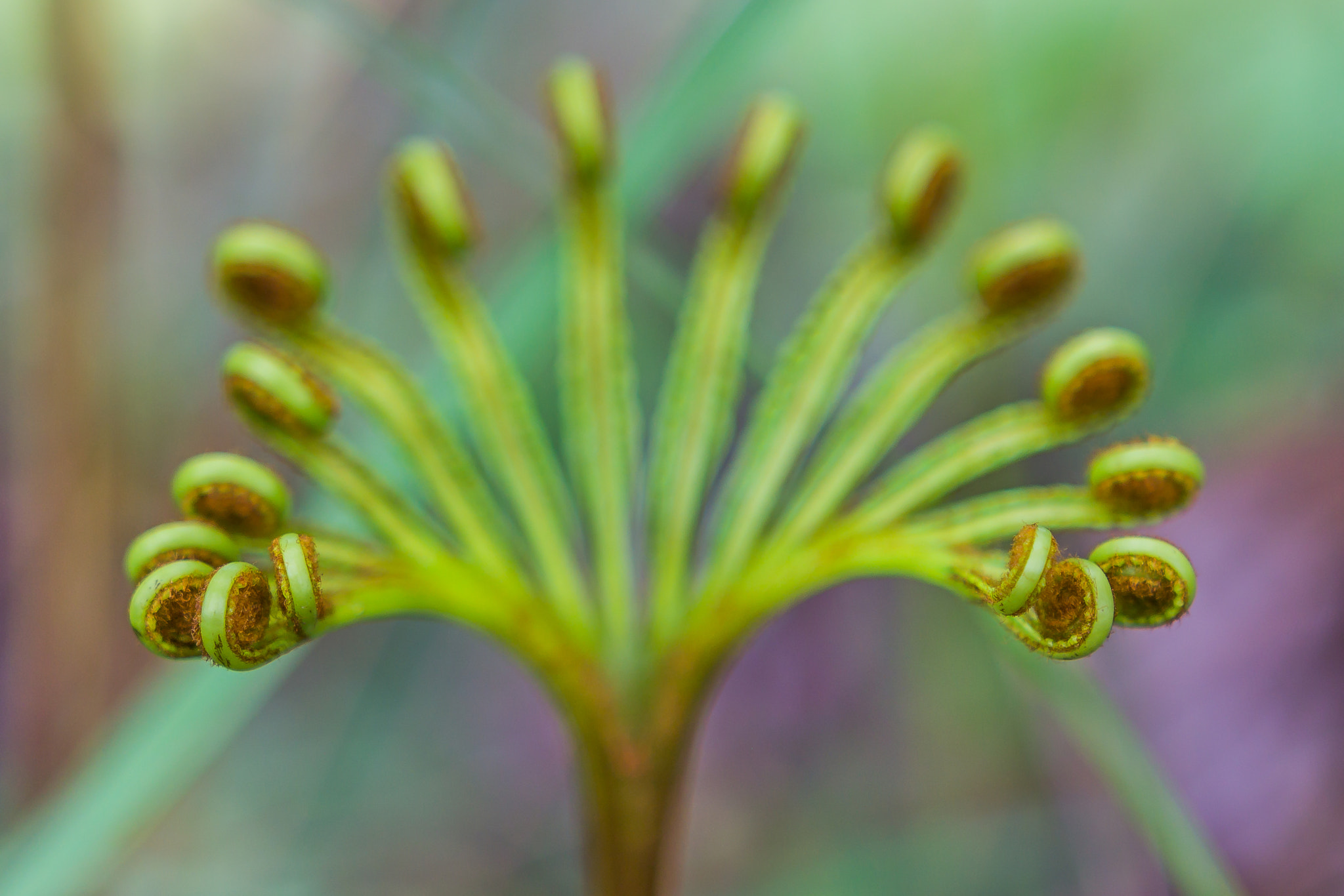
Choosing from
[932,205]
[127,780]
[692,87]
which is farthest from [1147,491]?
[127,780]

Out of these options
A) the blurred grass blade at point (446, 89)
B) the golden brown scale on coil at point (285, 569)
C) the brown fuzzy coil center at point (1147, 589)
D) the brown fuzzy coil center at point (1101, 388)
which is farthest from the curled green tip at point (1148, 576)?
the blurred grass blade at point (446, 89)

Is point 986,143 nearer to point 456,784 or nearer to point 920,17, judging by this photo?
point 920,17

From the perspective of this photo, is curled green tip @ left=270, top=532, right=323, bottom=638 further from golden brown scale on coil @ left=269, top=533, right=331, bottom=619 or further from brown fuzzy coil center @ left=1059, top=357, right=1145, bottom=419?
brown fuzzy coil center @ left=1059, top=357, right=1145, bottom=419

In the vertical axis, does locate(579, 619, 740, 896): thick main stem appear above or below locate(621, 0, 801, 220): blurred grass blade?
below

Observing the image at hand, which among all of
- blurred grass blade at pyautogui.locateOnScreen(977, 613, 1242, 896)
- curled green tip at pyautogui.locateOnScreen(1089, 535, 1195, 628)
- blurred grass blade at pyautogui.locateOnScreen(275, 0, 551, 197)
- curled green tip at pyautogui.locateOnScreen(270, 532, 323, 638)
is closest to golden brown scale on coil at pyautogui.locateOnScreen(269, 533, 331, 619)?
curled green tip at pyautogui.locateOnScreen(270, 532, 323, 638)

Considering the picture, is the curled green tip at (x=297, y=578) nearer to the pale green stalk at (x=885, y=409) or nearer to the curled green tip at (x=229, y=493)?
the curled green tip at (x=229, y=493)

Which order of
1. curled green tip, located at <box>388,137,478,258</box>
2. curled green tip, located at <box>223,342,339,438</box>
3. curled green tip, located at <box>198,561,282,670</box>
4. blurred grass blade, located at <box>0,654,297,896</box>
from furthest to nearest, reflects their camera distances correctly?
blurred grass blade, located at <box>0,654,297,896</box>
curled green tip, located at <box>388,137,478,258</box>
curled green tip, located at <box>223,342,339,438</box>
curled green tip, located at <box>198,561,282,670</box>

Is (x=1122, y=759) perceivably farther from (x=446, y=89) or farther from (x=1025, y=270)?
(x=446, y=89)

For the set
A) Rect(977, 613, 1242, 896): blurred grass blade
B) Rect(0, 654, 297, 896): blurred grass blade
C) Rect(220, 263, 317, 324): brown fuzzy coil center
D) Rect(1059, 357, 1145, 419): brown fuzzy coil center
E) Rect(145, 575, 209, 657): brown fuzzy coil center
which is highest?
Rect(1059, 357, 1145, 419): brown fuzzy coil center
